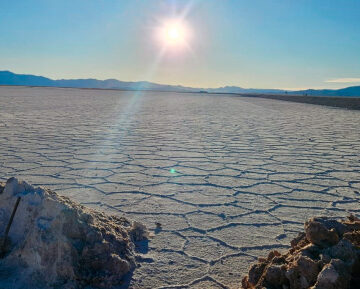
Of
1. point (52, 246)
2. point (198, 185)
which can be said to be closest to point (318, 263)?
point (52, 246)

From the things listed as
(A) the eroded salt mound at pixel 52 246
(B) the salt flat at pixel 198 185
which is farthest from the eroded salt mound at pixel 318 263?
(A) the eroded salt mound at pixel 52 246

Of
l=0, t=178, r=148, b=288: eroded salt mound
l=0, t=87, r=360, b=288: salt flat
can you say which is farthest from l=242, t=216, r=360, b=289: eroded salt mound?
l=0, t=178, r=148, b=288: eroded salt mound

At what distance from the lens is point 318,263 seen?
118 cm

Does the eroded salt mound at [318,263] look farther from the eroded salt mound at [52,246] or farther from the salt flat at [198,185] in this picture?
the eroded salt mound at [52,246]

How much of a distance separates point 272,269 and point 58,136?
468 cm

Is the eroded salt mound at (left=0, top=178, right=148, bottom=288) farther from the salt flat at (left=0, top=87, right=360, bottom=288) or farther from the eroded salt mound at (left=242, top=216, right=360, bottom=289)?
the eroded salt mound at (left=242, top=216, right=360, bottom=289)

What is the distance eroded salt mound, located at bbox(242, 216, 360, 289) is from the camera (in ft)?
3.66

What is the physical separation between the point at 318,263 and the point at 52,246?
0.91 m

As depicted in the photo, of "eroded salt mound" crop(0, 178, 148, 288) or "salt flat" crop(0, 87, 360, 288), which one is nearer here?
"eroded salt mound" crop(0, 178, 148, 288)

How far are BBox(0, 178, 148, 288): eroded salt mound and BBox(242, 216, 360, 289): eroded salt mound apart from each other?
22.4 inches

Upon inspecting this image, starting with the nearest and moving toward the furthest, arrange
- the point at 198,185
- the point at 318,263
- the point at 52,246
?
the point at 318,263 < the point at 52,246 < the point at 198,185

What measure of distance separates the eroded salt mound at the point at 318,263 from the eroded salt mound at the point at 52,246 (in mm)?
568

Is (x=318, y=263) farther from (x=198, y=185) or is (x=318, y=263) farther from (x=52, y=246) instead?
(x=198, y=185)

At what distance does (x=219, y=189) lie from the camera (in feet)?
9.69
